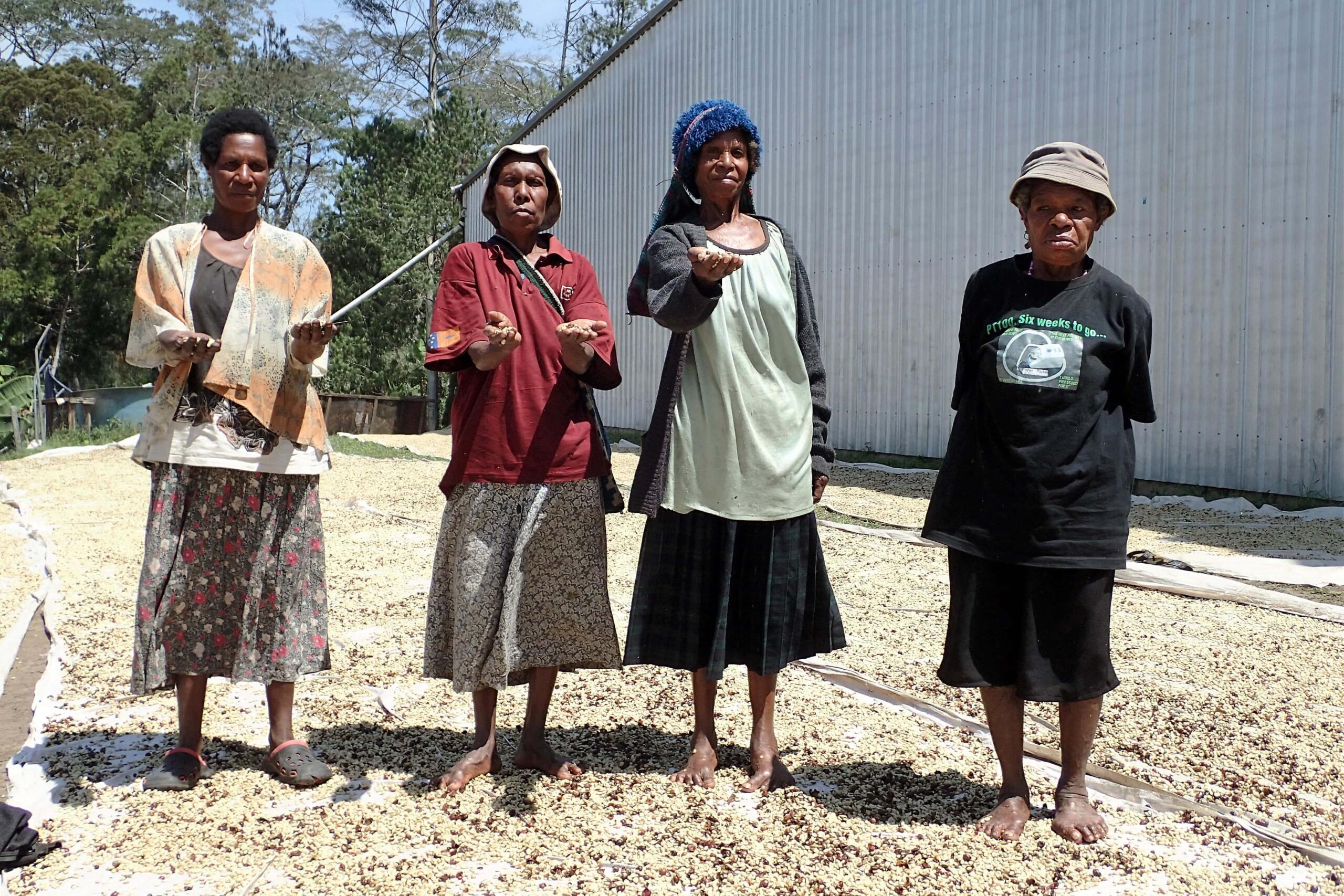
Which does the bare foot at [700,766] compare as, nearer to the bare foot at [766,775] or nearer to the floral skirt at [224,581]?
the bare foot at [766,775]

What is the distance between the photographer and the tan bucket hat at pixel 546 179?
9.70 feet

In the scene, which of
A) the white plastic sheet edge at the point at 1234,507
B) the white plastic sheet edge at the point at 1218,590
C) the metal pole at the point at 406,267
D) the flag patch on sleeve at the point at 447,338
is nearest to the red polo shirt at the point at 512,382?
the flag patch on sleeve at the point at 447,338

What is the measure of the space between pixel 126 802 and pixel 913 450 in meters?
9.00

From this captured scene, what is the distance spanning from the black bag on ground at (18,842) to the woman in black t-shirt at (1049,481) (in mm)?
2106

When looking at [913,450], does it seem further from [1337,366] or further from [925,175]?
[1337,366]

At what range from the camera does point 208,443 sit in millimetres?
2953

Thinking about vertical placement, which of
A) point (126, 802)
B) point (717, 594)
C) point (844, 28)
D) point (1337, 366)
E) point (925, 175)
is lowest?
point (126, 802)

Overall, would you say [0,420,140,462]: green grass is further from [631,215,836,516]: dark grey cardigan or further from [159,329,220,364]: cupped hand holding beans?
[631,215,836,516]: dark grey cardigan

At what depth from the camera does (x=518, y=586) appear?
289 centimetres

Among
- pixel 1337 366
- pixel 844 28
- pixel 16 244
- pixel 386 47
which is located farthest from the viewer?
pixel 386 47

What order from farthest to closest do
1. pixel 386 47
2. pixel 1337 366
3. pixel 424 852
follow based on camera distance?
pixel 386 47
pixel 1337 366
pixel 424 852

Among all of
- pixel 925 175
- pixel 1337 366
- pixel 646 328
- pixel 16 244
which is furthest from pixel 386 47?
pixel 1337 366

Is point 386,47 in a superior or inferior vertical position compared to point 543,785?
superior

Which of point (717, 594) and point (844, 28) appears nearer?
point (717, 594)
